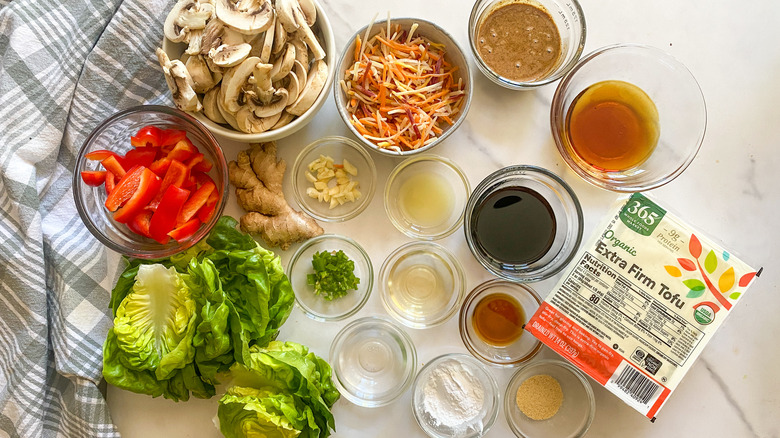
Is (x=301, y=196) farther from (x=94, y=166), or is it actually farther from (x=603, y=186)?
(x=603, y=186)

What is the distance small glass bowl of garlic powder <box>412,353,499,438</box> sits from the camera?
1.62 metres

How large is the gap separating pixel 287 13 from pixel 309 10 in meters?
0.09

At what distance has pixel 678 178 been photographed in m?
1.68

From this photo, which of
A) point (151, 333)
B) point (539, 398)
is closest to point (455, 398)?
point (539, 398)

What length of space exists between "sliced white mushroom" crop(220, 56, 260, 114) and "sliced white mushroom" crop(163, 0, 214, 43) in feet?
0.45

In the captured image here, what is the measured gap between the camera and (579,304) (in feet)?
4.80

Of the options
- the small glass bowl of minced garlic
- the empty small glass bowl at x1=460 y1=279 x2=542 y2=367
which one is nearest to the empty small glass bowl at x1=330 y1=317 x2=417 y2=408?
the empty small glass bowl at x1=460 y1=279 x2=542 y2=367

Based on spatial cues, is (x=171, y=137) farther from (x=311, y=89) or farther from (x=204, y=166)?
(x=311, y=89)

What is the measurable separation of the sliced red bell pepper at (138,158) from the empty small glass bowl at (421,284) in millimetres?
688

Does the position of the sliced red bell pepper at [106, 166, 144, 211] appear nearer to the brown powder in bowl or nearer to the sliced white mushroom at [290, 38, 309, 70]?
the sliced white mushroom at [290, 38, 309, 70]

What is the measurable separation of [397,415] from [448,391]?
6.7 inches

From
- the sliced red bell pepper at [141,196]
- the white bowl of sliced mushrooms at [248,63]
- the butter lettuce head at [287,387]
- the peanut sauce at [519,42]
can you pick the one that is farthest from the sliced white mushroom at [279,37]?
the butter lettuce head at [287,387]

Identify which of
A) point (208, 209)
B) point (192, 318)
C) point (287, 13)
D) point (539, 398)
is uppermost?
point (287, 13)

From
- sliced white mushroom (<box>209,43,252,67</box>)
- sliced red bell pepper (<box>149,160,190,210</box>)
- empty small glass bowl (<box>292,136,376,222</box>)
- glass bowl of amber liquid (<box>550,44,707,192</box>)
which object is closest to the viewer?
sliced white mushroom (<box>209,43,252,67</box>)
